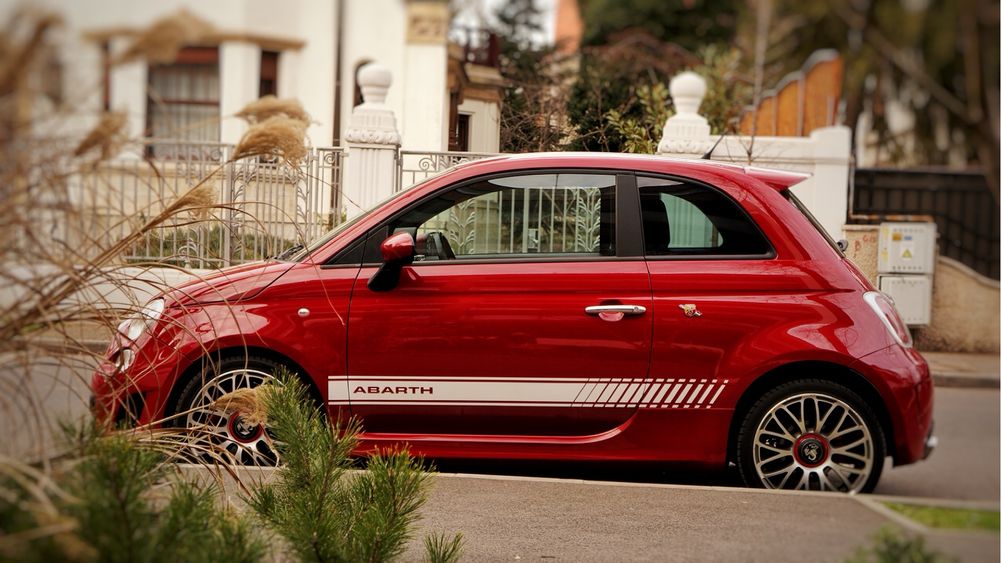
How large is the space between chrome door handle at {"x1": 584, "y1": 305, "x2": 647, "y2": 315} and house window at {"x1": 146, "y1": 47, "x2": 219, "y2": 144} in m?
1.85

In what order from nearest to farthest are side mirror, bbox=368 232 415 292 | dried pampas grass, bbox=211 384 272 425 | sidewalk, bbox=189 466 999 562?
dried pampas grass, bbox=211 384 272 425 → sidewalk, bbox=189 466 999 562 → side mirror, bbox=368 232 415 292

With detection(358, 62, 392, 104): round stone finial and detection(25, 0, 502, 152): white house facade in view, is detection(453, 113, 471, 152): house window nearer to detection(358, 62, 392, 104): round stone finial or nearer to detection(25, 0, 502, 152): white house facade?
detection(25, 0, 502, 152): white house facade

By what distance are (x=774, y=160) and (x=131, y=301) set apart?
4478 mm

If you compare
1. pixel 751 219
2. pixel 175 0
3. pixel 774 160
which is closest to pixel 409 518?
pixel 175 0

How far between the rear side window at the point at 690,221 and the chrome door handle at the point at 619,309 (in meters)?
0.28

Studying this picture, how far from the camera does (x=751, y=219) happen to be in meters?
4.93

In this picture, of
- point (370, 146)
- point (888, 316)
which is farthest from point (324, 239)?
point (888, 316)

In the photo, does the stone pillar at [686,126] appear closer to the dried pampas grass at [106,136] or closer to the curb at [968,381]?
the curb at [968,381]

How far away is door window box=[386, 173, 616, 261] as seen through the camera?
4.99m

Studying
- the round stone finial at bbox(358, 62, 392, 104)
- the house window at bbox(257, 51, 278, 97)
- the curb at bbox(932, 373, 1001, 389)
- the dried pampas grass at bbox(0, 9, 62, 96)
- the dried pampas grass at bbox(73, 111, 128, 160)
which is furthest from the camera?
the curb at bbox(932, 373, 1001, 389)

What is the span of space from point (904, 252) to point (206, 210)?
3.40 m

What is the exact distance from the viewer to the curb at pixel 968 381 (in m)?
5.76

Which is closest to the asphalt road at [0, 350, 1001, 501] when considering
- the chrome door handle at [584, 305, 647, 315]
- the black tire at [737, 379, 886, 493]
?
the black tire at [737, 379, 886, 493]

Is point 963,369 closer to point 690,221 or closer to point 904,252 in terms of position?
point 904,252
